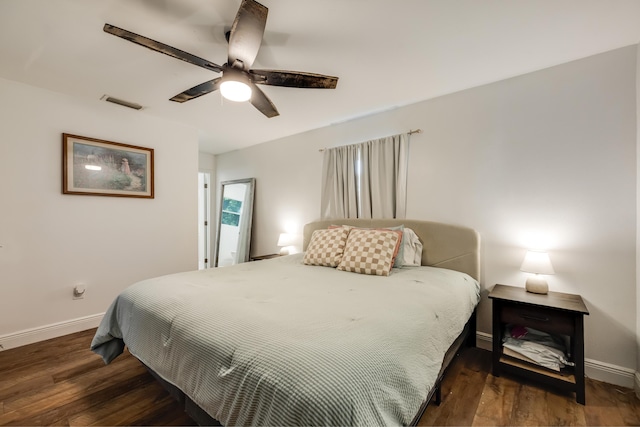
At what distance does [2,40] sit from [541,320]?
4.18 m

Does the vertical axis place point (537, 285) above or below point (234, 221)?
below

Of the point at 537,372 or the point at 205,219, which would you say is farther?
the point at 205,219

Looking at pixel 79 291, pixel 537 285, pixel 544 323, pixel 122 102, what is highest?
pixel 122 102

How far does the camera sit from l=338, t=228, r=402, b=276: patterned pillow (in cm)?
222

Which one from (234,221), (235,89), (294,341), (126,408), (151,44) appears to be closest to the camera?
(294,341)

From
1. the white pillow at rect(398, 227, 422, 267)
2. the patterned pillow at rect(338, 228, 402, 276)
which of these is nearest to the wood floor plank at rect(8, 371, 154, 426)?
the patterned pillow at rect(338, 228, 402, 276)

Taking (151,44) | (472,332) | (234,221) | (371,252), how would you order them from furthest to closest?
1. (234,221)
2. (472,332)
3. (371,252)
4. (151,44)

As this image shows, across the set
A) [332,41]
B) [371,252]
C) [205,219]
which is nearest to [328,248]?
[371,252]

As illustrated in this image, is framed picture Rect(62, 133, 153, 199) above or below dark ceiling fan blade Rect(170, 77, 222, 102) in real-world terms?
below

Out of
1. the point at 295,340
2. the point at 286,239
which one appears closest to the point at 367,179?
the point at 286,239

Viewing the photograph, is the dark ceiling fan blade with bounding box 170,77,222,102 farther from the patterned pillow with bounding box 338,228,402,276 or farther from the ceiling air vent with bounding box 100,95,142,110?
the patterned pillow with bounding box 338,228,402,276

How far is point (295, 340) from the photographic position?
995 millimetres

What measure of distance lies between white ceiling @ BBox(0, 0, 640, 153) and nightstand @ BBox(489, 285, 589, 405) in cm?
180

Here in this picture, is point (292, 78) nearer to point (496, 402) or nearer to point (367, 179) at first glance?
point (367, 179)
